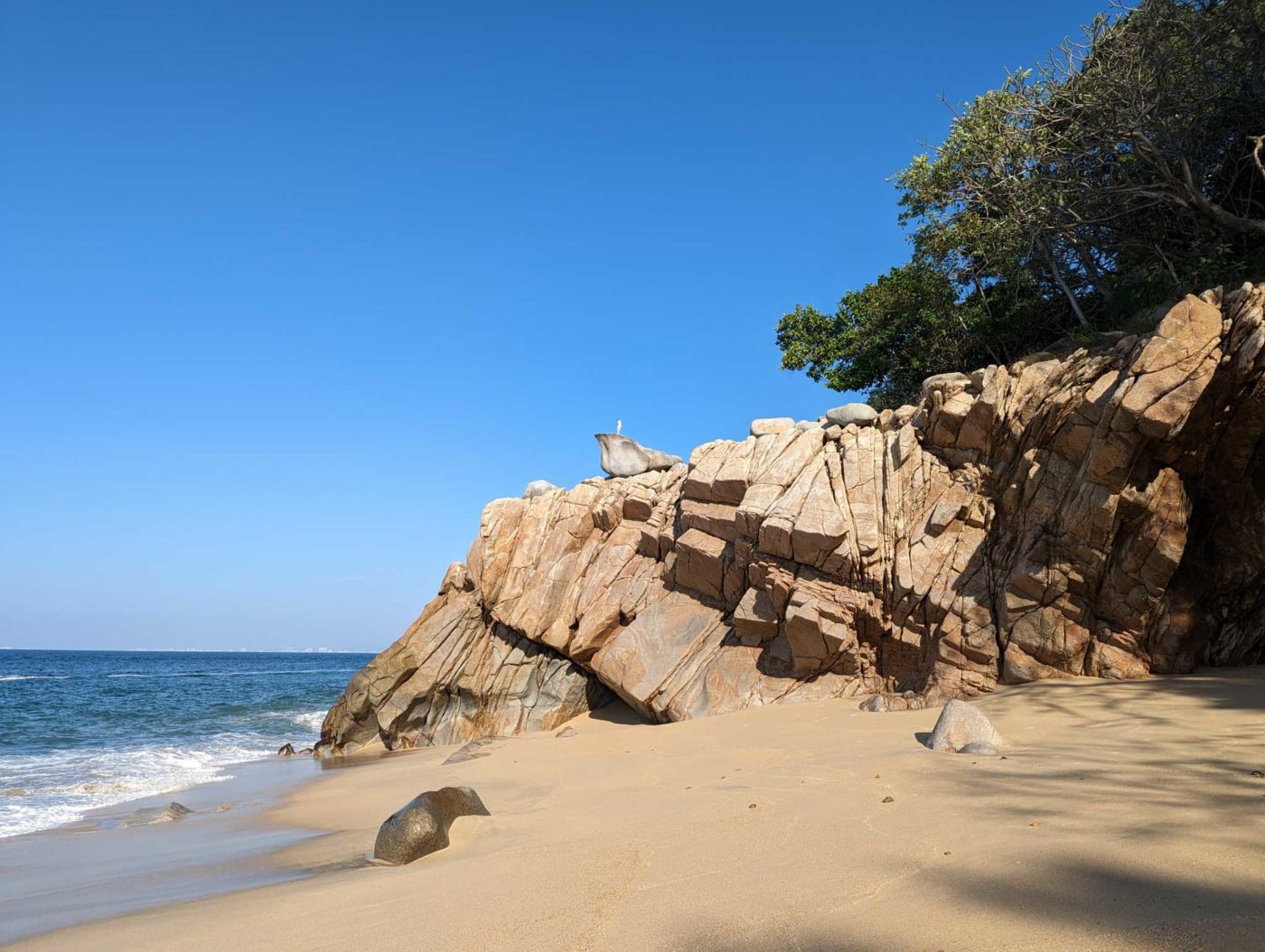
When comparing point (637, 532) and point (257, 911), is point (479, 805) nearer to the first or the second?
point (257, 911)

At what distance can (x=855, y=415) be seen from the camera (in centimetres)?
1600

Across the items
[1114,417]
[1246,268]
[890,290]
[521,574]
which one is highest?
[890,290]

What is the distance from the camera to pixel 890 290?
932 inches

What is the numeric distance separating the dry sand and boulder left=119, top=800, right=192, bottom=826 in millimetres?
4119

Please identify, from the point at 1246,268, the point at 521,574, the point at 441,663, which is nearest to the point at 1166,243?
the point at 1246,268

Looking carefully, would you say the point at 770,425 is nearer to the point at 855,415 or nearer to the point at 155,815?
the point at 855,415

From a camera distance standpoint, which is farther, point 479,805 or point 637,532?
point 637,532

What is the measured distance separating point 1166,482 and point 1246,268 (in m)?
5.32

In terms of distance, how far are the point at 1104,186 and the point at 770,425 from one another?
27.3 feet

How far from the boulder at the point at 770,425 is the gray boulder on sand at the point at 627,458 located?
115 inches

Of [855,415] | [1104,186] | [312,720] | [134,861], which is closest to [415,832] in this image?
[134,861]

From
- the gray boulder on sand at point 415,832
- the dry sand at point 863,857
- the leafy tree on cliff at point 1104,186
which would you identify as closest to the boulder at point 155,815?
the dry sand at point 863,857

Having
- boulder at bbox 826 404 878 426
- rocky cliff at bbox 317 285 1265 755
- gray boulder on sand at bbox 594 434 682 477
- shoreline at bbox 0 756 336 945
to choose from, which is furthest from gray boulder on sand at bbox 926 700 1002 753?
gray boulder on sand at bbox 594 434 682 477

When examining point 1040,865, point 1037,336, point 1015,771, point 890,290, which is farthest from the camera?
point 890,290
